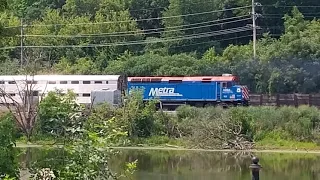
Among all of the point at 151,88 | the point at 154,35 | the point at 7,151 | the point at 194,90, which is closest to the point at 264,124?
the point at 194,90

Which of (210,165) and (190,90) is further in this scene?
(190,90)

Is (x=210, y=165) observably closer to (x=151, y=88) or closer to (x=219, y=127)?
(x=219, y=127)

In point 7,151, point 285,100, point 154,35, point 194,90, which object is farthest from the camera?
point 154,35

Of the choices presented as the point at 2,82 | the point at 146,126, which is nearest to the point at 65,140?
the point at 146,126

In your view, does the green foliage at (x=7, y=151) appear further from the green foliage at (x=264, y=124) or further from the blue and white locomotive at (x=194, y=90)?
the blue and white locomotive at (x=194, y=90)

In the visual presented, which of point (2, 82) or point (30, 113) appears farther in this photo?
point (2, 82)

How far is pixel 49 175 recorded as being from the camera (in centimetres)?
820

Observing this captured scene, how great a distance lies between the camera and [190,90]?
41281 millimetres

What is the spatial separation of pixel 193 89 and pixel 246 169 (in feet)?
48.0

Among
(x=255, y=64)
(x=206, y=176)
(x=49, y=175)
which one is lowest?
(x=206, y=176)

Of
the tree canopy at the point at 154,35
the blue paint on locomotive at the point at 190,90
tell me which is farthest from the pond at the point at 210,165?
the tree canopy at the point at 154,35

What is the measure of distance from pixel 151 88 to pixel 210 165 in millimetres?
14149

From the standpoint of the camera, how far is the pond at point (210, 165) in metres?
24.6

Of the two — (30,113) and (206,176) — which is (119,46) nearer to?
(30,113)
